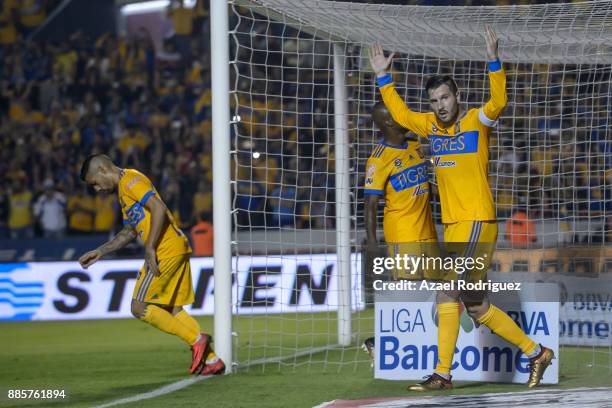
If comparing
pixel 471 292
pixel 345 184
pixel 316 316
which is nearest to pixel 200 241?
pixel 316 316

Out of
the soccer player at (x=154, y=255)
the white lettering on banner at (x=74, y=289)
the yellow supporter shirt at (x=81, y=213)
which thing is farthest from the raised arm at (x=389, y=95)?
the yellow supporter shirt at (x=81, y=213)

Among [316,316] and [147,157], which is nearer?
[316,316]

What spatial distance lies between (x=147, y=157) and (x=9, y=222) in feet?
9.31

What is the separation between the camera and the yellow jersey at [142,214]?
8422 millimetres

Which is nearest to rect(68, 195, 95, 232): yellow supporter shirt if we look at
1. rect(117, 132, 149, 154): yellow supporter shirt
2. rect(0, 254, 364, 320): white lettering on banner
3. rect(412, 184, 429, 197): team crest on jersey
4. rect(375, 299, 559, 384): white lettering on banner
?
rect(117, 132, 149, 154): yellow supporter shirt

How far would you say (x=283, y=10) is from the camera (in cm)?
910

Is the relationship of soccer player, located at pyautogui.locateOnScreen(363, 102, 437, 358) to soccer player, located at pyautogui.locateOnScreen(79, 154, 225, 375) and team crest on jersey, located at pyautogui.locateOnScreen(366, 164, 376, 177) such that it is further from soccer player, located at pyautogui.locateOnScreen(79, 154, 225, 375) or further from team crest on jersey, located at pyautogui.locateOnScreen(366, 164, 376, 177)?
soccer player, located at pyautogui.locateOnScreen(79, 154, 225, 375)

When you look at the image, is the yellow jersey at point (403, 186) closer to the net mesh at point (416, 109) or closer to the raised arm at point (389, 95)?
the raised arm at point (389, 95)

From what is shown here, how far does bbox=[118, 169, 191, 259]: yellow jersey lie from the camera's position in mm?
8422

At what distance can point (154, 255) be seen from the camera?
8328 mm

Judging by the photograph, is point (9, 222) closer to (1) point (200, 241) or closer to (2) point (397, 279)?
(1) point (200, 241)

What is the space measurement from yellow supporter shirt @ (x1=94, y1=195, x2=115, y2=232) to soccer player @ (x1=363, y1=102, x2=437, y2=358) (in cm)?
1112

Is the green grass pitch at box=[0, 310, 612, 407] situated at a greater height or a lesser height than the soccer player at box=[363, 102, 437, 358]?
lesser

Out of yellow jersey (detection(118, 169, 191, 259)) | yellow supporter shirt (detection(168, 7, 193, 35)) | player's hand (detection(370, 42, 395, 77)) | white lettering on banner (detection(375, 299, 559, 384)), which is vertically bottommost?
white lettering on banner (detection(375, 299, 559, 384))
